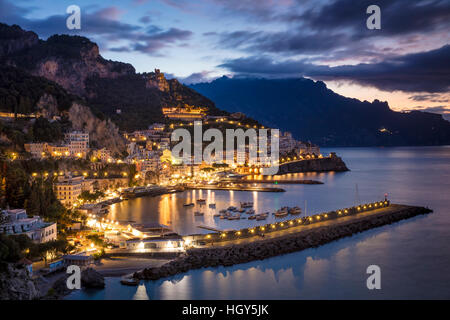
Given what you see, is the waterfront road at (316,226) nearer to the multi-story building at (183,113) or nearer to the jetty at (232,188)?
the jetty at (232,188)

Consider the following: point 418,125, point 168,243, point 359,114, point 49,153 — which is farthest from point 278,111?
point 168,243

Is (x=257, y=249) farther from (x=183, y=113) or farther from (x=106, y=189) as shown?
(x=183, y=113)

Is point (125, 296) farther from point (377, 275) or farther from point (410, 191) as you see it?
point (410, 191)

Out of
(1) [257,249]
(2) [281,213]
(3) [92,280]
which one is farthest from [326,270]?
(2) [281,213]

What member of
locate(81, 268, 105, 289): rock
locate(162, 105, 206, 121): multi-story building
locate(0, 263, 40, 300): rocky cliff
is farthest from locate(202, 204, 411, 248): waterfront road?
locate(162, 105, 206, 121): multi-story building

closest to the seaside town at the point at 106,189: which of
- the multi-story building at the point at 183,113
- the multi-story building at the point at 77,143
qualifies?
the multi-story building at the point at 77,143

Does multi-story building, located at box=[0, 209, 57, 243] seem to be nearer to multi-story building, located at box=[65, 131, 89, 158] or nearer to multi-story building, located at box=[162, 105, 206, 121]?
multi-story building, located at box=[65, 131, 89, 158]
